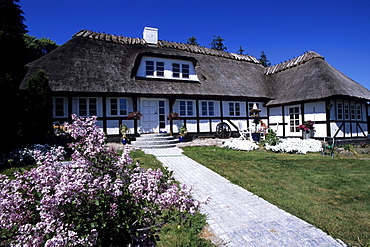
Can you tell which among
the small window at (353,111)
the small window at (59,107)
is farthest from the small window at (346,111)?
the small window at (59,107)

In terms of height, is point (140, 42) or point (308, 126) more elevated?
point (140, 42)

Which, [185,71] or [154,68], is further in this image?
[185,71]

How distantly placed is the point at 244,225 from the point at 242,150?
320 inches

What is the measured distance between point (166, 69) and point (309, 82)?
33.2ft

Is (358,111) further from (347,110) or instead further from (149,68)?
(149,68)

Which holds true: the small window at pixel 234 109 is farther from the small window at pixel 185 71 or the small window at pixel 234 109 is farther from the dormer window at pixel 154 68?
the dormer window at pixel 154 68

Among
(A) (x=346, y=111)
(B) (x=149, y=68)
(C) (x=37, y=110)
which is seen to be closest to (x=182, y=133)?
(B) (x=149, y=68)

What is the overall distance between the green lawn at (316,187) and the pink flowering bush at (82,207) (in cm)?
285

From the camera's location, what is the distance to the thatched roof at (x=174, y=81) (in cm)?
1238

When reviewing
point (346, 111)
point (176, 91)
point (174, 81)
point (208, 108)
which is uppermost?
point (174, 81)

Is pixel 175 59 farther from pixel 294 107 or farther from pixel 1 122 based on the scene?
pixel 1 122

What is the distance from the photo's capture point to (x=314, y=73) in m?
15.1

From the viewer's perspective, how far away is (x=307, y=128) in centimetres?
1356

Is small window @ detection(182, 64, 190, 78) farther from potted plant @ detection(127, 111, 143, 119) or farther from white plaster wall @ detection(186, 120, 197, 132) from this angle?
potted plant @ detection(127, 111, 143, 119)
